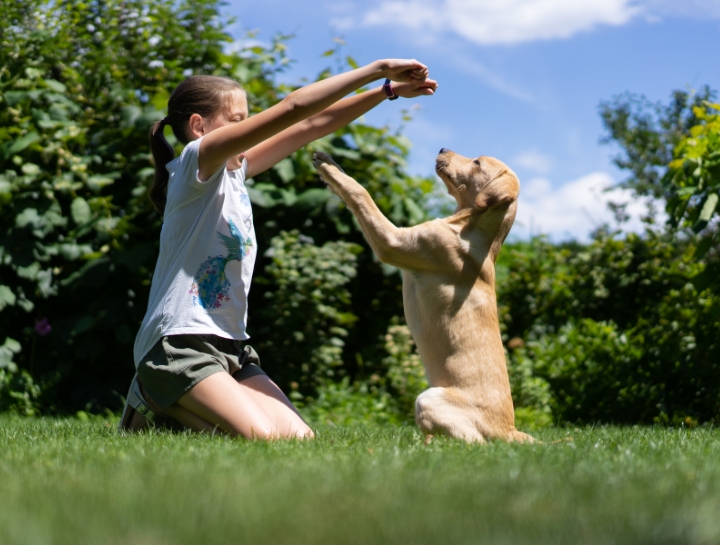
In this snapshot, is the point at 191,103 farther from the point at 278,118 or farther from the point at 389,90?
the point at 389,90

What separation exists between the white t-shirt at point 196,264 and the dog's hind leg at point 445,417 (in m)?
1.07

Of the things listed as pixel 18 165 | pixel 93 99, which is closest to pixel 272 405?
pixel 18 165

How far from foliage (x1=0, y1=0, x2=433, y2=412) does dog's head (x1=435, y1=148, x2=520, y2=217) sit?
294cm

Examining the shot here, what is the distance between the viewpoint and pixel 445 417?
149 inches

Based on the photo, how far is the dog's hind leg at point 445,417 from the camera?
3.77m

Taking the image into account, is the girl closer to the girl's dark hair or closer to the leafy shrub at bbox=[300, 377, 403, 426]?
the girl's dark hair

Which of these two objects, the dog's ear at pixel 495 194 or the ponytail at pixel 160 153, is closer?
the dog's ear at pixel 495 194

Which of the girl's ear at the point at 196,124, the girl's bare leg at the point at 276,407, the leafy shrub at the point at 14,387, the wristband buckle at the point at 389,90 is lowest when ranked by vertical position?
the leafy shrub at the point at 14,387

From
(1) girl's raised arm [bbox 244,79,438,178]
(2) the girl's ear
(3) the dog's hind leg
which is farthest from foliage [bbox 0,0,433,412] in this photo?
(3) the dog's hind leg

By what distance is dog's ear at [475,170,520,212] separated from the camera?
14.1ft

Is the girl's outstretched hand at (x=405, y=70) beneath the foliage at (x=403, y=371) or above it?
above

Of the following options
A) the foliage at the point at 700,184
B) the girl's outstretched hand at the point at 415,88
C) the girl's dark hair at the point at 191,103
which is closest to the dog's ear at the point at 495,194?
the girl's outstretched hand at the point at 415,88

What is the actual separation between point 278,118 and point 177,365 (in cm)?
128

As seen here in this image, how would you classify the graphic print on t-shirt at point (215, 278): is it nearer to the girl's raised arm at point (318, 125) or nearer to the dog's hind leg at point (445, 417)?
the girl's raised arm at point (318, 125)
